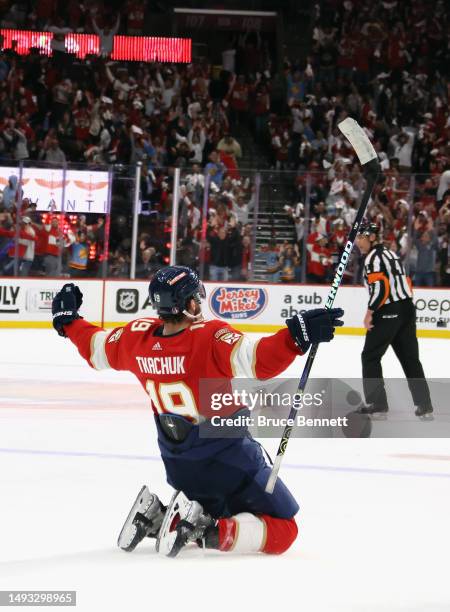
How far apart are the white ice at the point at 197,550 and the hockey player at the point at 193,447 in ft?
0.36

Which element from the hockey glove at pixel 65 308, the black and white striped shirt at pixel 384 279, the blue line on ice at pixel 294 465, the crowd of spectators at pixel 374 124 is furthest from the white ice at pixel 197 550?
the crowd of spectators at pixel 374 124

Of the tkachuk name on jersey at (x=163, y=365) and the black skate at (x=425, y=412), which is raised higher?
the tkachuk name on jersey at (x=163, y=365)

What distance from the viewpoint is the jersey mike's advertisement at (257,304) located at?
15.4 meters

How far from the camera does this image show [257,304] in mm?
15773

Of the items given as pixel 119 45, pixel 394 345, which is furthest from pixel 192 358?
pixel 119 45

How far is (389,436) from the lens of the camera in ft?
25.6

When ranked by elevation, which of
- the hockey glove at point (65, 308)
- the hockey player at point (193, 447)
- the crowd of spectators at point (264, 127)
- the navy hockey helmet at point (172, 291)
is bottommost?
the hockey player at point (193, 447)

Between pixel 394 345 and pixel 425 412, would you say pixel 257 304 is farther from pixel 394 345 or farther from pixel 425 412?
pixel 425 412

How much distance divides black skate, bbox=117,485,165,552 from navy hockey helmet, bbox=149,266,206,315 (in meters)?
0.71

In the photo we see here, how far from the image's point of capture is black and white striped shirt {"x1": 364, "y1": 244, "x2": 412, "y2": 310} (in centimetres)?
841

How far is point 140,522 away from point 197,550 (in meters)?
0.26

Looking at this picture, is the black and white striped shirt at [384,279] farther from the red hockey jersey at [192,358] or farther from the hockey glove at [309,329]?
the hockey glove at [309,329]

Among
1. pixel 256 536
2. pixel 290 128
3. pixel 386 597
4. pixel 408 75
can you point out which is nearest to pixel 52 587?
pixel 256 536

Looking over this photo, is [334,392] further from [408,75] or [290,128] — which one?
[408,75]
